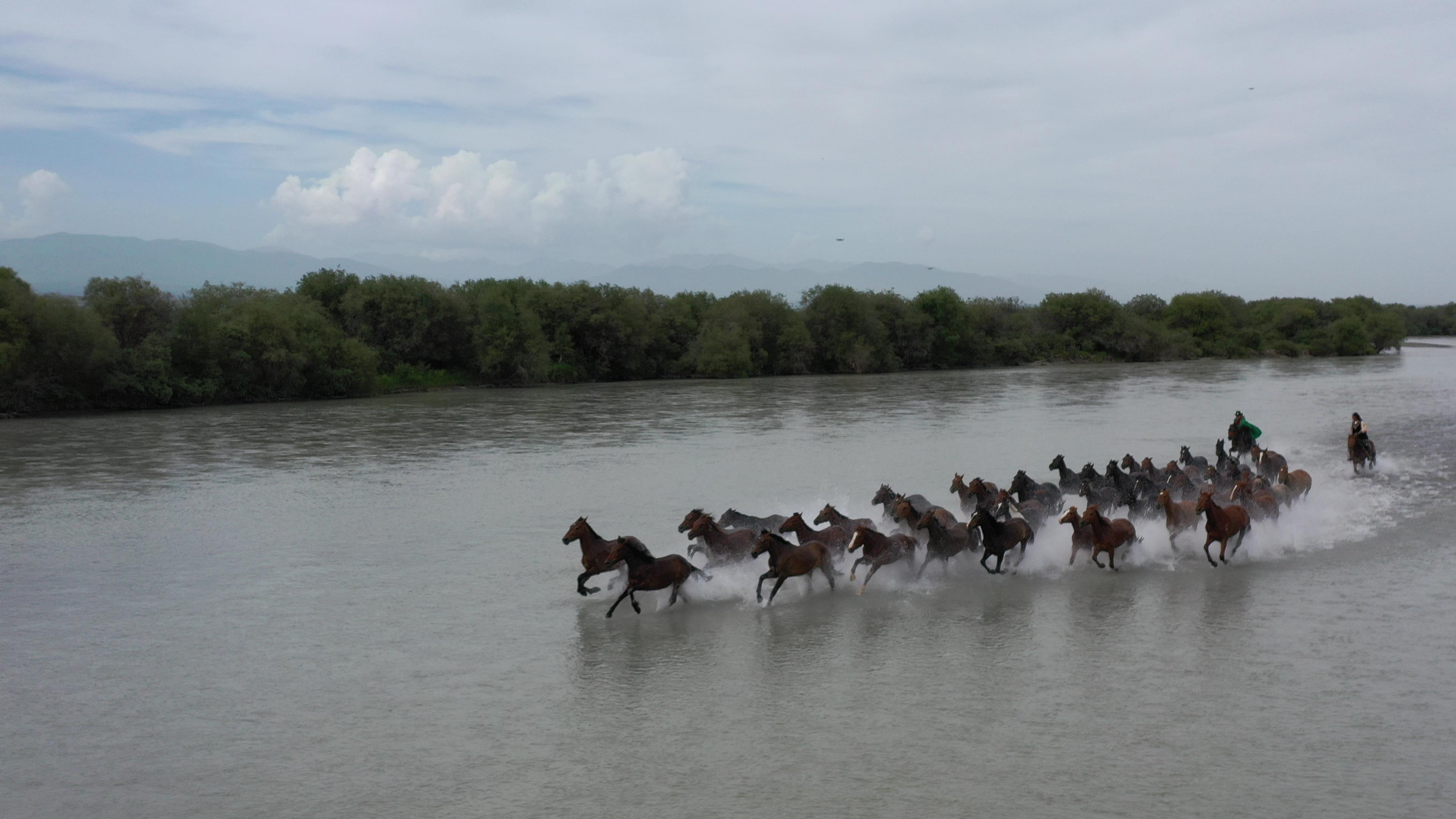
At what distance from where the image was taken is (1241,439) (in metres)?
20.2

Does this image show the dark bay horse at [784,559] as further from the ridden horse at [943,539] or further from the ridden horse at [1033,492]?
the ridden horse at [1033,492]

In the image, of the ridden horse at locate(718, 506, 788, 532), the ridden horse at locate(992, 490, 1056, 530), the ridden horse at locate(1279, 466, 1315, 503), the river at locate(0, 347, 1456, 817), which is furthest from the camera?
the ridden horse at locate(1279, 466, 1315, 503)

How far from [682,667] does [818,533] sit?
11.3 ft

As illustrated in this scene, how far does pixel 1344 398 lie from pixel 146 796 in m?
43.2

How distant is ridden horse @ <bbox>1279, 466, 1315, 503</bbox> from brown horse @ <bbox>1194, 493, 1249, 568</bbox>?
302 cm

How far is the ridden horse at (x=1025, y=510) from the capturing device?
42.6 ft

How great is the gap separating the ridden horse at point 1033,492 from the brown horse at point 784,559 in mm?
4571

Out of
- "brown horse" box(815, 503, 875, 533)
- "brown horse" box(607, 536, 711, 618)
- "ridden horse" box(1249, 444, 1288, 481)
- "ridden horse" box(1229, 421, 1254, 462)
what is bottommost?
"brown horse" box(607, 536, 711, 618)

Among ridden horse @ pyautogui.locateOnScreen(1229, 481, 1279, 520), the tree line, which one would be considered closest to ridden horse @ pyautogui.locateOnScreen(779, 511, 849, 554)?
ridden horse @ pyautogui.locateOnScreen(1229, 481, 1279, 520)

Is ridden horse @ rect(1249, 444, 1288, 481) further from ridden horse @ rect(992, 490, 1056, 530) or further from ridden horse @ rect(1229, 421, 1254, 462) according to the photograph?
ridden horse @ rect(992, 490, 1056, 530)

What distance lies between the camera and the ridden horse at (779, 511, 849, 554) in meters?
11.8

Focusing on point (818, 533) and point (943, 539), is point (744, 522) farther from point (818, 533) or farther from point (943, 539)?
point (943, 539)

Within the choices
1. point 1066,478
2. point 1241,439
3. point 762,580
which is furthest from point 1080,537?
point 1241,439

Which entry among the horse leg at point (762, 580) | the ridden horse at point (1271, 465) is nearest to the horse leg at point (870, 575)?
the horse leg at point (762, 580)
